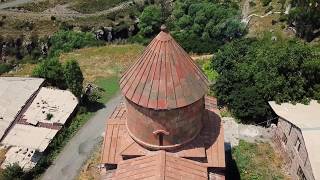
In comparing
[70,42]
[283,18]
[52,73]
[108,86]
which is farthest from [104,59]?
[283,18]

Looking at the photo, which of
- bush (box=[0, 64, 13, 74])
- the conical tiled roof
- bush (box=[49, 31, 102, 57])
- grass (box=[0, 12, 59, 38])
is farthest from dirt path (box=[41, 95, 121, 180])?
grass (box=[0, 12, 59, 38])

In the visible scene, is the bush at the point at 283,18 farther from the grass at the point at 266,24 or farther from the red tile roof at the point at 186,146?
the red tile roof at the point at 186,146

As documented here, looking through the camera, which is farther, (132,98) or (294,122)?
(294,122)

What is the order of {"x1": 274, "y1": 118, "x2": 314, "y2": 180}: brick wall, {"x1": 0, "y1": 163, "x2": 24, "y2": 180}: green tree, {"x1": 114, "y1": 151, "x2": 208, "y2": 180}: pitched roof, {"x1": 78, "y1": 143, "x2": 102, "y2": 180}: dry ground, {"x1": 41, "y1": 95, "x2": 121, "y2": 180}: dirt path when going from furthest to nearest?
{"x1": 41, "y1": 95, "x2": 121, "y2": 180}: dirt path, {"x1": 78, "y1": 143, "x2": 102, "y2": 180}: dry ground, {"x1": 0, "y1": 163, "x2": 24, "y2": 180}: green tree, {"x1": 274, "y1": 118, "x2": 314, "y2": 180}: brick wall, {"x1": 114, "y1": 151, "x2": 208, "y2": 180}: pitched roof

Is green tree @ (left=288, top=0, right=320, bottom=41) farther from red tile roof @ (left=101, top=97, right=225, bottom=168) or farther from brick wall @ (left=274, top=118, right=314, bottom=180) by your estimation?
red tile roof @ (left=101, top=97, right=225, bottom=168)

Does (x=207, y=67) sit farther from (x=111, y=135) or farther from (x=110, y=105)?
(x=111, y=135)

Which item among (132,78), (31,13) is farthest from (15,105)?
(31,13)
